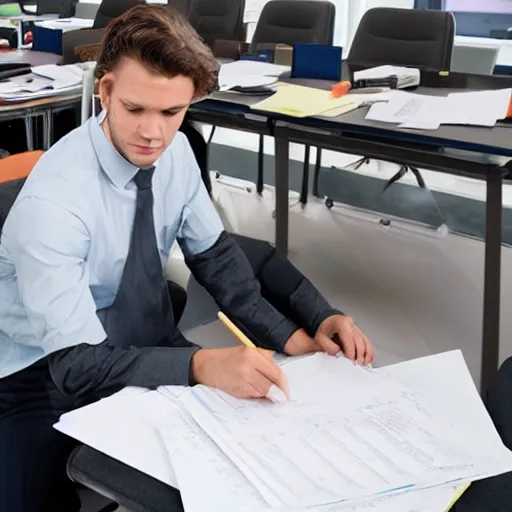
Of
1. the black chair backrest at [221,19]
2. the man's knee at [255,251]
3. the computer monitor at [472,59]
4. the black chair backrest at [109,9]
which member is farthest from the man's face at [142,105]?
the black chair backrest at [109,9]

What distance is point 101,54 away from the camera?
3.29 ft

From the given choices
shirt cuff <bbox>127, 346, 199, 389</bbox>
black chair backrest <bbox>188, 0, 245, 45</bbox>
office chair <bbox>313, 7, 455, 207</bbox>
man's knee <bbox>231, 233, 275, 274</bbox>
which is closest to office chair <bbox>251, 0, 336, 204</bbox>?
office chair <bbox>313, 7, 455, 207</bbox>

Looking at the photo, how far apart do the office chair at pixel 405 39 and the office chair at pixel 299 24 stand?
248 mm

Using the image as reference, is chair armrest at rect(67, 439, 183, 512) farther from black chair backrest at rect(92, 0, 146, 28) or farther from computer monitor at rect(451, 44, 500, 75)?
black chair backrest at rect(92, 0, 146, 28)

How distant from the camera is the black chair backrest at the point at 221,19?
390cm

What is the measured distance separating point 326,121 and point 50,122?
113cm

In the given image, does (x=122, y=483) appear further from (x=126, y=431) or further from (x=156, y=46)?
(x=156, y=46)

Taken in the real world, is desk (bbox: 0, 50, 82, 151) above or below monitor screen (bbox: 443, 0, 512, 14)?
below

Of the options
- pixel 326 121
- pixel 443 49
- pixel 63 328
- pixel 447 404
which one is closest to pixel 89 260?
pixel 63 328

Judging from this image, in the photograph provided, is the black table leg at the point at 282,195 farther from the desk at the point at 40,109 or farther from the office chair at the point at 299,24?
the office chair at the point at 299,24

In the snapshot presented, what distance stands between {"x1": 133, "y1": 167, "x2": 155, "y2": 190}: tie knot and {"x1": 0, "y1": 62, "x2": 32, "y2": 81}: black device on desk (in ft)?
5.47

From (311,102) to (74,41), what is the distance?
4.75 ft

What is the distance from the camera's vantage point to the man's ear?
99 centimetres

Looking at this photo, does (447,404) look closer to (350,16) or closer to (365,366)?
(365,366)
